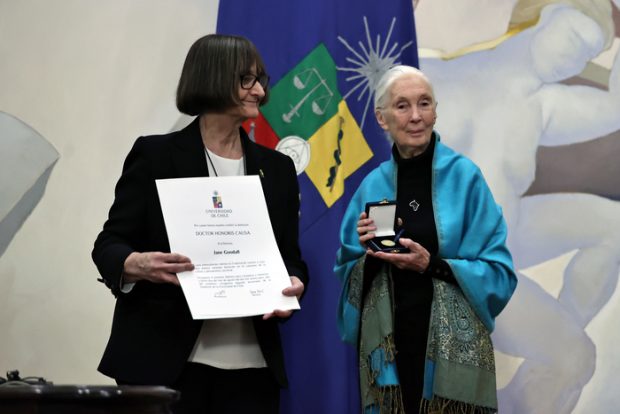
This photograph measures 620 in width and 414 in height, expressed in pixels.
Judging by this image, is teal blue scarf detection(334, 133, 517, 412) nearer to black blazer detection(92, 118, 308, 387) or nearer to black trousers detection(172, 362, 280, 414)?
black blazer detection(92, 118, 308, 387)

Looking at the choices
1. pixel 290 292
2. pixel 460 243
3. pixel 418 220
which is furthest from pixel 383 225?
pixel 290 292

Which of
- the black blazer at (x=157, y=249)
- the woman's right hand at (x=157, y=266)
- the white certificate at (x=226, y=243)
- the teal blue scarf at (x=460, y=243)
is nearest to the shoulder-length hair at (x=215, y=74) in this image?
the black blazer at (x=157, y=249)

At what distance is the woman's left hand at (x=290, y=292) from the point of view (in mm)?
2736

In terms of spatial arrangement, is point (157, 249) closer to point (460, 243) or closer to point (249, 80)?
point (249, 80)

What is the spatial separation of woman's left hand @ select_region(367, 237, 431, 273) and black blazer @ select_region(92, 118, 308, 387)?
28 centimetres

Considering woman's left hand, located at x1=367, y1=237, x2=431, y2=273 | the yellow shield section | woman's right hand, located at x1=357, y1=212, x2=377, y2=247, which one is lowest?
woman's left hand, located at x1=367, y1=237, x2=431, y2=273

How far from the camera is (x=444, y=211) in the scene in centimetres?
317

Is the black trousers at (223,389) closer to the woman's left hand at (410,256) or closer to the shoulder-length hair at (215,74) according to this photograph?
the woman's left hand at (410,256)

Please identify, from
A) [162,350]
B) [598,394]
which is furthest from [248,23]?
[598,394]

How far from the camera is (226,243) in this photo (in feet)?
9.18

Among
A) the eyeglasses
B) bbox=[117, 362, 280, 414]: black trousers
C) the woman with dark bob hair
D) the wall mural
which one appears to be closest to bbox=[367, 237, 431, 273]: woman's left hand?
the woman with dark bob hair

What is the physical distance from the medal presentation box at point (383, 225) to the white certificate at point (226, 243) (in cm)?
38

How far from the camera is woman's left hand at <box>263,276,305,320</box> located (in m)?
2.74

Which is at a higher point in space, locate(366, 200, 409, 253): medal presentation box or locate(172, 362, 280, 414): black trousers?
locate(366, 200, 409, 253): medal presentation box
